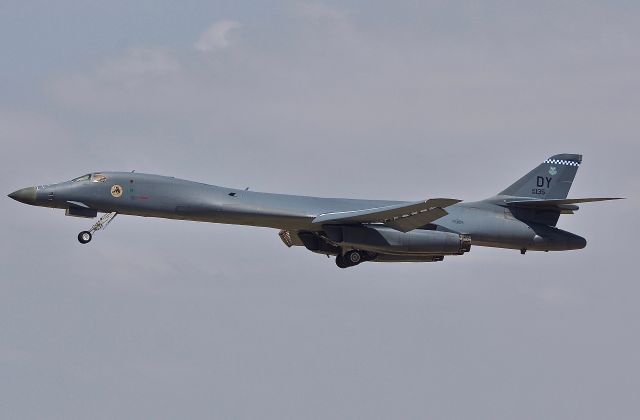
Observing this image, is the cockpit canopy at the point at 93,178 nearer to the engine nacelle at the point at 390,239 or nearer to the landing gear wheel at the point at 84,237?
the landing gear wheel at the point at 84,237

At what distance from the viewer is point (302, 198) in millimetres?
55469

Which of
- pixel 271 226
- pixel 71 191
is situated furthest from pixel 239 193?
pixel 71 191

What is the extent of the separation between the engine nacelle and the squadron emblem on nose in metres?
6.84

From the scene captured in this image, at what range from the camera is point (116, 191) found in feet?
177

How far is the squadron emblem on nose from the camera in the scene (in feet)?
177

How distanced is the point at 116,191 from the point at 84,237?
1850 millimetres

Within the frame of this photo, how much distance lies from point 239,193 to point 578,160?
12341mm

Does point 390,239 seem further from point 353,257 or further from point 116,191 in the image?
point 116,191

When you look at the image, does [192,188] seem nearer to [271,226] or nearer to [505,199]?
[271,226]

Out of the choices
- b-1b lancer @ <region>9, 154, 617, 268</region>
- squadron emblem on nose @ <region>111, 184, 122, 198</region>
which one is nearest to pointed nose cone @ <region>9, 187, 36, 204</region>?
b-1b lancer @ <region>9, 154, 617, 268</region>

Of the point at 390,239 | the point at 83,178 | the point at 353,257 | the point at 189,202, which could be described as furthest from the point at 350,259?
the point at 83,178

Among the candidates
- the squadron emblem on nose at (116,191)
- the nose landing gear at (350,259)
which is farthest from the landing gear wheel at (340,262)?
the squadron emblem on nose at (116,191)

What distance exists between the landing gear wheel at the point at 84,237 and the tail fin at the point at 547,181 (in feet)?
46.8

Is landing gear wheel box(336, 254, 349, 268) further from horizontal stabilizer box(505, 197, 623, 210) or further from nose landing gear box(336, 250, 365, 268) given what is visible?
horizontal stabilizer box(505, 197, 623, 210)
